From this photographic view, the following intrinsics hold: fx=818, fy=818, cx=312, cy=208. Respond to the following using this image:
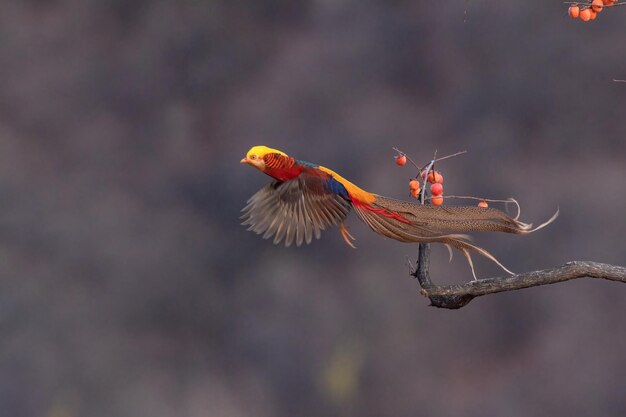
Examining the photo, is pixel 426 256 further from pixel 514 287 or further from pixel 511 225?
pixel 511 225

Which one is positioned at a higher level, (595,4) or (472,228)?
(595,4)

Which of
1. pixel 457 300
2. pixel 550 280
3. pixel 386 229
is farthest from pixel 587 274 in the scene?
pixel 386 229

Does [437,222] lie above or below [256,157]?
below

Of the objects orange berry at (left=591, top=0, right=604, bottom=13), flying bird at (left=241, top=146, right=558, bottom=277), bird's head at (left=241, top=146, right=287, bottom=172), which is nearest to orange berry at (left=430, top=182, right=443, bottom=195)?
flying bird at (left=241, top=146, right=558, bottom=277)

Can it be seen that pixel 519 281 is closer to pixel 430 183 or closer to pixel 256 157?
pixel 430 183

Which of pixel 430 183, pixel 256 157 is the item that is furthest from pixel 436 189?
pixel 256 157

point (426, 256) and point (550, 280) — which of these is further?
point (426, 256)
